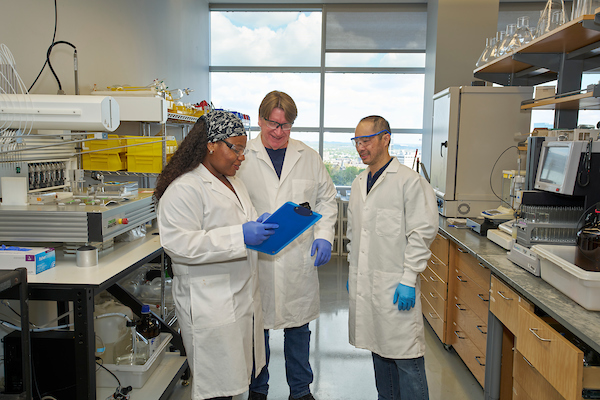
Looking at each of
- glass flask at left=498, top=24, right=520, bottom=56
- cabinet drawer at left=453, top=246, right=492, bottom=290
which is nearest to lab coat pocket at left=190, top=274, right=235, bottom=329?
cabinet drawer at left=453, top=246, right=492, bottom=290

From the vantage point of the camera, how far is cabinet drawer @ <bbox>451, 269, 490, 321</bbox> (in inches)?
87.7

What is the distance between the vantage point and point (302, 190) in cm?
207

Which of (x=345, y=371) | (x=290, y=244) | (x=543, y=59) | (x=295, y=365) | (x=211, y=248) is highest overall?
(x=543, y=59)

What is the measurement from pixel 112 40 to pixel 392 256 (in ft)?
10.3

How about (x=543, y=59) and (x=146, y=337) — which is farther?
(x=543, y=59)

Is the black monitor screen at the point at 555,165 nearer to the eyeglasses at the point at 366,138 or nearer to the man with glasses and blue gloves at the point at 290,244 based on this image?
the eyeglasses at the point at 366,138

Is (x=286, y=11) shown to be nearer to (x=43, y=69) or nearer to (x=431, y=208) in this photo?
(x=43, y=69)

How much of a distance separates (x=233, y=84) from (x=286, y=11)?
4.25 feet

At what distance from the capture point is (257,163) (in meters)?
2.07

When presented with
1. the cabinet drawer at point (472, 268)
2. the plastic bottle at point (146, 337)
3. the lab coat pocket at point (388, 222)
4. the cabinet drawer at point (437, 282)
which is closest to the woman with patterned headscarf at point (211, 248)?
the lab coat pocket at point (388, 222)

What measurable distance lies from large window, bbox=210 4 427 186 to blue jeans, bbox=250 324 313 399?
4.16m

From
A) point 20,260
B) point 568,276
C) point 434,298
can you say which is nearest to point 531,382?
point 568,276

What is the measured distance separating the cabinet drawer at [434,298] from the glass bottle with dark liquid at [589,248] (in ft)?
4.34

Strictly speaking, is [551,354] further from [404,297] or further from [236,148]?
[236,148]
